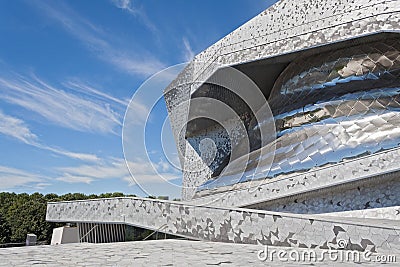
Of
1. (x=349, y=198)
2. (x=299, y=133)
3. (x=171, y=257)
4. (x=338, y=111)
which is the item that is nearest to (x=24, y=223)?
(x=299, y=133)

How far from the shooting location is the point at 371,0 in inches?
398

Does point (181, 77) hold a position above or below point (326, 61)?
above

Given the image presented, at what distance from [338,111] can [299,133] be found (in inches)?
50.2

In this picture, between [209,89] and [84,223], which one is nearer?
[84,223]

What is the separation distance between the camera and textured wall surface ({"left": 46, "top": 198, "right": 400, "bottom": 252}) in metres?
4.68

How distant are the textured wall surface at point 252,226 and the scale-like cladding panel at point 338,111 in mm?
2750

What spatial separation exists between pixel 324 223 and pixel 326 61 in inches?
312

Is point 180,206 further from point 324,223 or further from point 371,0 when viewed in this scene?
point 371,0

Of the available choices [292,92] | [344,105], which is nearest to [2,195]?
[292,92]

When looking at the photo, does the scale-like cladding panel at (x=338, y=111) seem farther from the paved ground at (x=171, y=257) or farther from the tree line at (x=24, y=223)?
the tree line at (x=24, y=223)

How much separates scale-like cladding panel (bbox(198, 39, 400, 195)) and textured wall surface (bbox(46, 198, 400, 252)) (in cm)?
275

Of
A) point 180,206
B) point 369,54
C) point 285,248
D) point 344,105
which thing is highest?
point 369,54

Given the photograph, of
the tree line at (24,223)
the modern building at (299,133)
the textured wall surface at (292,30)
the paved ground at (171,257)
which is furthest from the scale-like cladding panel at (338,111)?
the tree line at (24,223)

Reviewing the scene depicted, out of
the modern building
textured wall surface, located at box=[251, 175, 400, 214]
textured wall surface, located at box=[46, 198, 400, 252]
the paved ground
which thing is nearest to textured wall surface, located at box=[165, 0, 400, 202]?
the modern building
